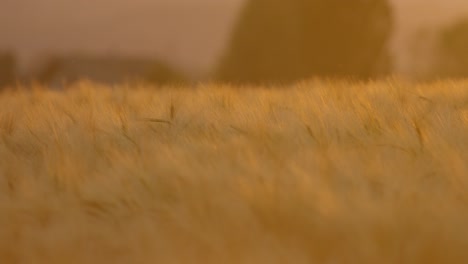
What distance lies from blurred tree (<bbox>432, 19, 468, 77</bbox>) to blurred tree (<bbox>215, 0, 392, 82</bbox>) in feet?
4.23

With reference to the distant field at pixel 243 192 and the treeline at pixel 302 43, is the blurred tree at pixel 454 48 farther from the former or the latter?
the distant field at pixel 243 192

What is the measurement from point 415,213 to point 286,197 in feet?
0.75

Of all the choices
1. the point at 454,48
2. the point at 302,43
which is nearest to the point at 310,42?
the point at 302,43

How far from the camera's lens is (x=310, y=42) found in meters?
8.02

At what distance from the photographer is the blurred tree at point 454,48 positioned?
28.8 ft

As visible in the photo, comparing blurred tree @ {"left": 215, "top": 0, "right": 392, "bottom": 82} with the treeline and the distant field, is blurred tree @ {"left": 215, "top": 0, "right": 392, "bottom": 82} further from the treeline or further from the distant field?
the distant field

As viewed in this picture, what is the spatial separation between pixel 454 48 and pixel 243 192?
8626 millimetres

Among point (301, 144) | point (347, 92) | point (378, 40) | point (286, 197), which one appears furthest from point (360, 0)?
point (286, 197)

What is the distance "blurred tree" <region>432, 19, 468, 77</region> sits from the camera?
8.79 metres

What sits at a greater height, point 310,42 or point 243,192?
point 310,42

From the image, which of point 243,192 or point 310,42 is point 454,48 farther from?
point 243,192

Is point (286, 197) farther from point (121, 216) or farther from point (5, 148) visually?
point (5, 148)

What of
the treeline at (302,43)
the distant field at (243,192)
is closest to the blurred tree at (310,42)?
the treeline at (302,43)

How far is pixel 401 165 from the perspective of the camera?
1.45 m
